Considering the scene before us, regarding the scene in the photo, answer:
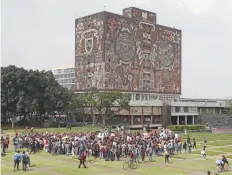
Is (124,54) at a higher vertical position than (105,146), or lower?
higher

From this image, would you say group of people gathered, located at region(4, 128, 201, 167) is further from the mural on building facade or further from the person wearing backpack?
the mural on building facade

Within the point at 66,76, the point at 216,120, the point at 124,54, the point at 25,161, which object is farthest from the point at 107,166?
the point at 66,76

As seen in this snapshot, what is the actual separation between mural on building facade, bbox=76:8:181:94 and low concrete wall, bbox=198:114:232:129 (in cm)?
1116

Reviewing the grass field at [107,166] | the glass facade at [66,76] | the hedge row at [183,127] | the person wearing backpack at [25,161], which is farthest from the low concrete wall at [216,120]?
the person wearing backpack at [25,161]

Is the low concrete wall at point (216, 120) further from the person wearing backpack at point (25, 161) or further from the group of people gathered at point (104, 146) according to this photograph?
the person wearing backpack at point (25, 161)

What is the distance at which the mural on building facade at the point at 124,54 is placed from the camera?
295 feet

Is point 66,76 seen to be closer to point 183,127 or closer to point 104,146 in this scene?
point 183,127

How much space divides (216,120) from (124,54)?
33354 millimetres

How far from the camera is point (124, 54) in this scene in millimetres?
93438

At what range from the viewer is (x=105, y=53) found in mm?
89000

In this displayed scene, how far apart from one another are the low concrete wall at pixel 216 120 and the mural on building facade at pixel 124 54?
36.6ft

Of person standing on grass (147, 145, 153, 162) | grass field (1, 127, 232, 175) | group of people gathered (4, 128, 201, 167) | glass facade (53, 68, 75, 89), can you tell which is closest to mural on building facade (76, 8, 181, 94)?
group of people gathered (4, 128, 201, 167)

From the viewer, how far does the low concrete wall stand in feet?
340

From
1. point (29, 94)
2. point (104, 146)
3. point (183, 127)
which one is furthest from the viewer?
point (183, 127)
